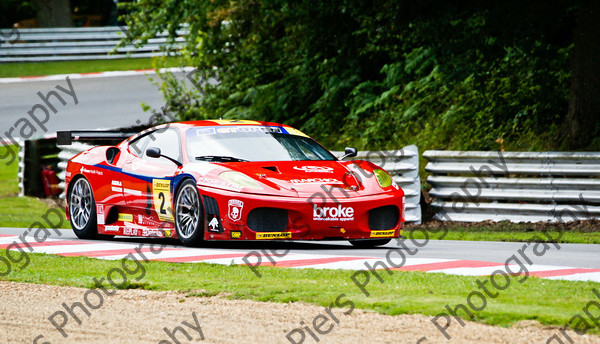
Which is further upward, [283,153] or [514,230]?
[283,153]

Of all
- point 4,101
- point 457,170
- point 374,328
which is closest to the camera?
point 374,328

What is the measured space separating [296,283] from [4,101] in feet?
68.8

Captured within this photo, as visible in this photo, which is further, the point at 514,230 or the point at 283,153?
the point at 514,230

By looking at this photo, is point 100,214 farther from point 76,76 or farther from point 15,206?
point 76,76

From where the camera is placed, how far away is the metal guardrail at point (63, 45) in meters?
33.0

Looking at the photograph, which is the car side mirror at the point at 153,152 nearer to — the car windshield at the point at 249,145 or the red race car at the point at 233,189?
the red race car at the point at 233,189

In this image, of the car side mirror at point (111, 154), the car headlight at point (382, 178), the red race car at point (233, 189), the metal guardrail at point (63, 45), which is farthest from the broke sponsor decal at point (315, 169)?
the metal guardrail at point (63, 45)

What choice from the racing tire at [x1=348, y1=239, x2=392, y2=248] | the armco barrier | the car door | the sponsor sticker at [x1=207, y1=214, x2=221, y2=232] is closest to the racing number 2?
the car door

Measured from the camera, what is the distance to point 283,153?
32.9 feet

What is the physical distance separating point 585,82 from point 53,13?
2893 centimetres

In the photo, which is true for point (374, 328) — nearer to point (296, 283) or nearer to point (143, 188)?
point (296, 283)

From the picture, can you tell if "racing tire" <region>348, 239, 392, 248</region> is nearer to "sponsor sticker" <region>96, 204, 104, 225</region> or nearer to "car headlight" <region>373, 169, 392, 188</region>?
"car headlight" <region>373, 169, 392, 188</region>

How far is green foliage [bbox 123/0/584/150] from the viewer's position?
14766 millimetres

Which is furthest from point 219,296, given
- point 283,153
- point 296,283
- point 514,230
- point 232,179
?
point 514,230
